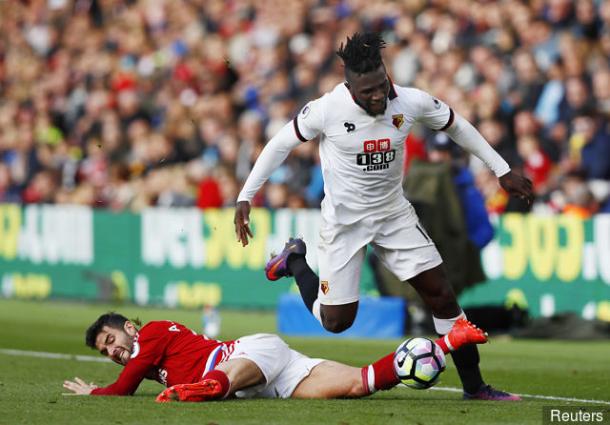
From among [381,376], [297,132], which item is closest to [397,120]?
[297,132]

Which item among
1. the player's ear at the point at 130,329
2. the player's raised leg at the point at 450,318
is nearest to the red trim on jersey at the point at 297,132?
the player's raised leg at the point at 450,318

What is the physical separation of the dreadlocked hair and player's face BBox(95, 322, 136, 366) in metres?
2.22

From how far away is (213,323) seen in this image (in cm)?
1644

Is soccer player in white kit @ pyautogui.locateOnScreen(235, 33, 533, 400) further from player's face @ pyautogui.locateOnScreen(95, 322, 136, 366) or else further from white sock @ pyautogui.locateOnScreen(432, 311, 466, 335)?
player's face @ pyautogui.locateOnScreen(95, 322, 136, 366)

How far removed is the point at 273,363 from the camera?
9.28 m

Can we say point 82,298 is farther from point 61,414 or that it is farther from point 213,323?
point 61,414

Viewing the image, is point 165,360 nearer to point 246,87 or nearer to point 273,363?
point 273,363

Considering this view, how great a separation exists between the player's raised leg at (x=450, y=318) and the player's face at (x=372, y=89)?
120 cm

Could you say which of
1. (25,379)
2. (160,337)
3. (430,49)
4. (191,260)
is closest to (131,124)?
(191,260)

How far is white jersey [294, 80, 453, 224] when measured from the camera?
9.30 meters

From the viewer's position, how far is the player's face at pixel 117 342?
30.7 feet

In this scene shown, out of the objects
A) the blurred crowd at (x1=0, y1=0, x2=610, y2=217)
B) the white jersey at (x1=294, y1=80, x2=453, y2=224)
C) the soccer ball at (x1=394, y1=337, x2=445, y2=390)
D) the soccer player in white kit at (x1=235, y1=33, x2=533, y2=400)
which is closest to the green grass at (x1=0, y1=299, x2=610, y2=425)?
the soccer ball at (x1=394, y1=337, x2=445, y2=390)

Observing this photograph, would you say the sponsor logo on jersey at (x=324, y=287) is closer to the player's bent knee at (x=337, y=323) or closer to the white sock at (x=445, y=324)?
the player's bent knee at (x=337, y=323)

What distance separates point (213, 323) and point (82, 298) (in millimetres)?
6205
